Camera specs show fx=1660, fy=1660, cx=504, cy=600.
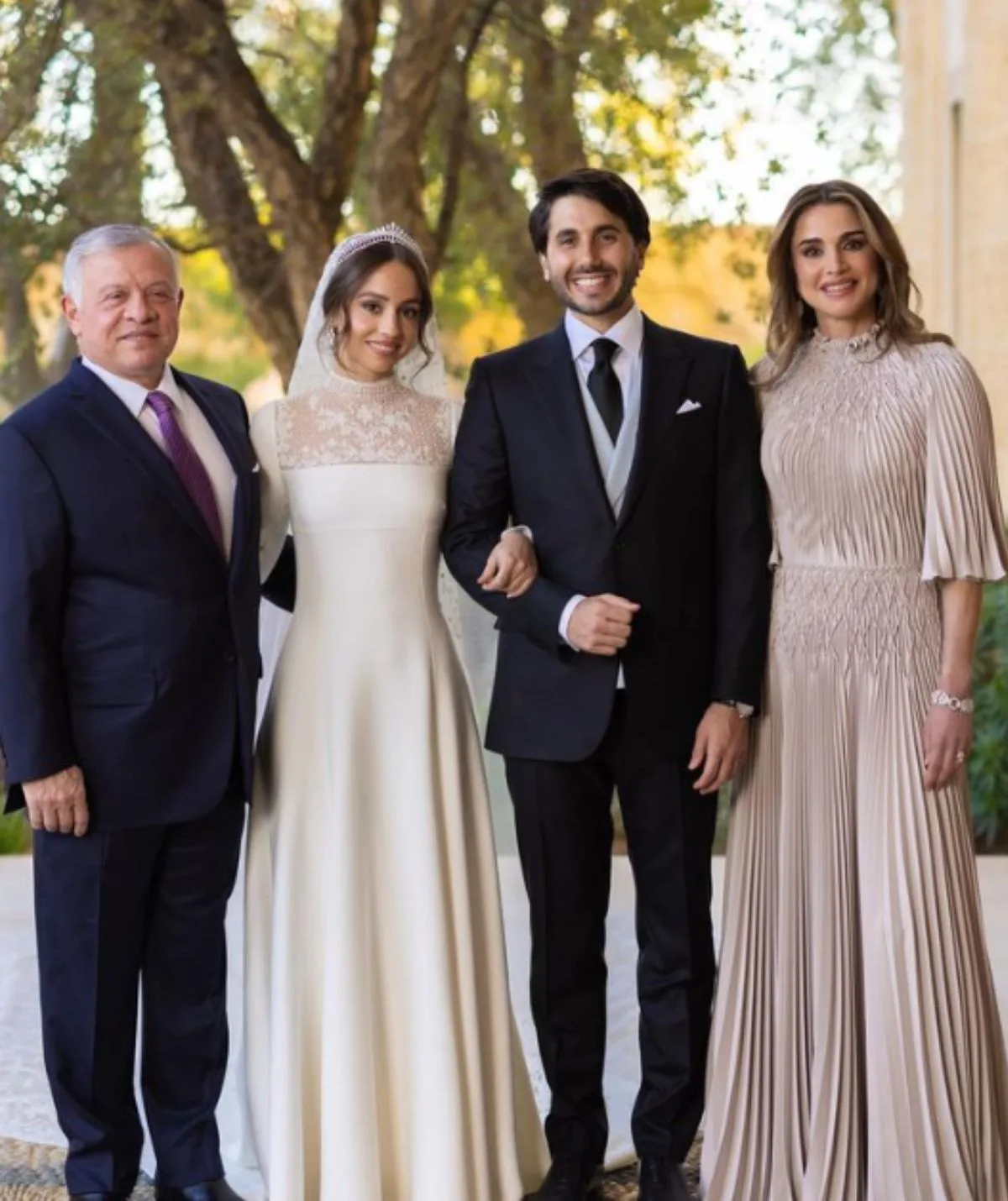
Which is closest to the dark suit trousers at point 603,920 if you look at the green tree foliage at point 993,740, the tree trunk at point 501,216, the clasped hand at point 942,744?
the clasped hand at point 942,744

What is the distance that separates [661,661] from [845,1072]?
78cm

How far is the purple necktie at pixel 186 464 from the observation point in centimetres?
291

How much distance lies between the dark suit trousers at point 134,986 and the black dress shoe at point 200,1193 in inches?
0.6

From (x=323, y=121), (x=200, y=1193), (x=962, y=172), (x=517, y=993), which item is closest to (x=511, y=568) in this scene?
(x=200, y=1193)

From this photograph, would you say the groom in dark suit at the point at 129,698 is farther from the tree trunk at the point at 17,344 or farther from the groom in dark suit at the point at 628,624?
the tree trunk at the point at 17,344

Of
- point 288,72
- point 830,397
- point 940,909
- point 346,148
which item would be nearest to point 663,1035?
point 940,909

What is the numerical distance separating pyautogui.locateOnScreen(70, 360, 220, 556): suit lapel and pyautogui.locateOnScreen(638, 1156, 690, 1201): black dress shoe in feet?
4.46

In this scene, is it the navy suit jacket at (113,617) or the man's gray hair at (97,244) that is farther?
the man's gray hair at (97,244)

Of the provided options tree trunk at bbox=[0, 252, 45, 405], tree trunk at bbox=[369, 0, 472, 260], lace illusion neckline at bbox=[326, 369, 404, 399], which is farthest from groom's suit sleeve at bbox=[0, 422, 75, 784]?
tree trunk at bbox=[0, 252, 45, 405]

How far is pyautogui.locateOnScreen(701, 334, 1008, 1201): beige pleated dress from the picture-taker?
281 cm

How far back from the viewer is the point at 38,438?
2.81m

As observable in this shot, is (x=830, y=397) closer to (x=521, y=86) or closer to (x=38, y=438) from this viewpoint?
(x=38, y=438)

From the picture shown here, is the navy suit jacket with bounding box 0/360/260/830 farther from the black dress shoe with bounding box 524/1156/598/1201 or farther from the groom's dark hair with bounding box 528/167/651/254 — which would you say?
the black dress shoe with bounding box 524/1156/598/1201

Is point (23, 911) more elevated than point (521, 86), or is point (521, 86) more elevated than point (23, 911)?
point (521, 86)
